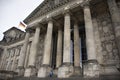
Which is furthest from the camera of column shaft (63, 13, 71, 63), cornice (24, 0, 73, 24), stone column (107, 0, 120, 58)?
cornice (24, 0, 73, 24)

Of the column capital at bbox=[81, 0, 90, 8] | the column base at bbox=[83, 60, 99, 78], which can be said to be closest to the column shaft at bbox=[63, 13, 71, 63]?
the column capital at bbox=[81, 0, 90, 8]

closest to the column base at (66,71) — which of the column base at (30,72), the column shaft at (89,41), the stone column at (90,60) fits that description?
the stone column at (90,60)

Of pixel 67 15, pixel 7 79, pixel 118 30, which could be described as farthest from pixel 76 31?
pixel 7 79

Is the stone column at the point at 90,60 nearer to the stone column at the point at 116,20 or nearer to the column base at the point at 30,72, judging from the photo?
the stone column at the point at 116,20

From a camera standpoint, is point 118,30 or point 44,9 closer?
point 118,30

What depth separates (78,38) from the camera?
16.5m

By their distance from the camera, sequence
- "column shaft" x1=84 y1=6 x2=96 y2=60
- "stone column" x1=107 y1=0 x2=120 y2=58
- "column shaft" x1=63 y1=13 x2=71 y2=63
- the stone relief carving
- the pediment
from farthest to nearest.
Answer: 1. the pediment
2. "column shaft" x1=63 y1=13 x2=71 y2=63
3. the stone relief carving
4. "column shaft" x1=84 y1=6 x2=96 y2=60
5. "stone column" x1=107 y1=0 x2=120 y2=58

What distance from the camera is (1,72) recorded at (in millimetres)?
16047

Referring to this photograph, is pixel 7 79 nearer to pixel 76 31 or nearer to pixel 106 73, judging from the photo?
pixel 76 31

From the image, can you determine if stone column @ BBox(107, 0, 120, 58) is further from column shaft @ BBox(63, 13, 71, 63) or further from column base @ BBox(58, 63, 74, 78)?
column base @ BBox(58, 63, 74, 78)

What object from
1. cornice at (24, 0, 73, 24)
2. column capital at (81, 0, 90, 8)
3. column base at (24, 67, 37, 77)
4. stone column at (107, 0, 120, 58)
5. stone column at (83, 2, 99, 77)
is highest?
cornice at (24, 0, 73, 24)

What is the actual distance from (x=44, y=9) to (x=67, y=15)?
575 cm

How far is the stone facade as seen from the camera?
469 inches

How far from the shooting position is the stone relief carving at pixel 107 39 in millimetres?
12859
